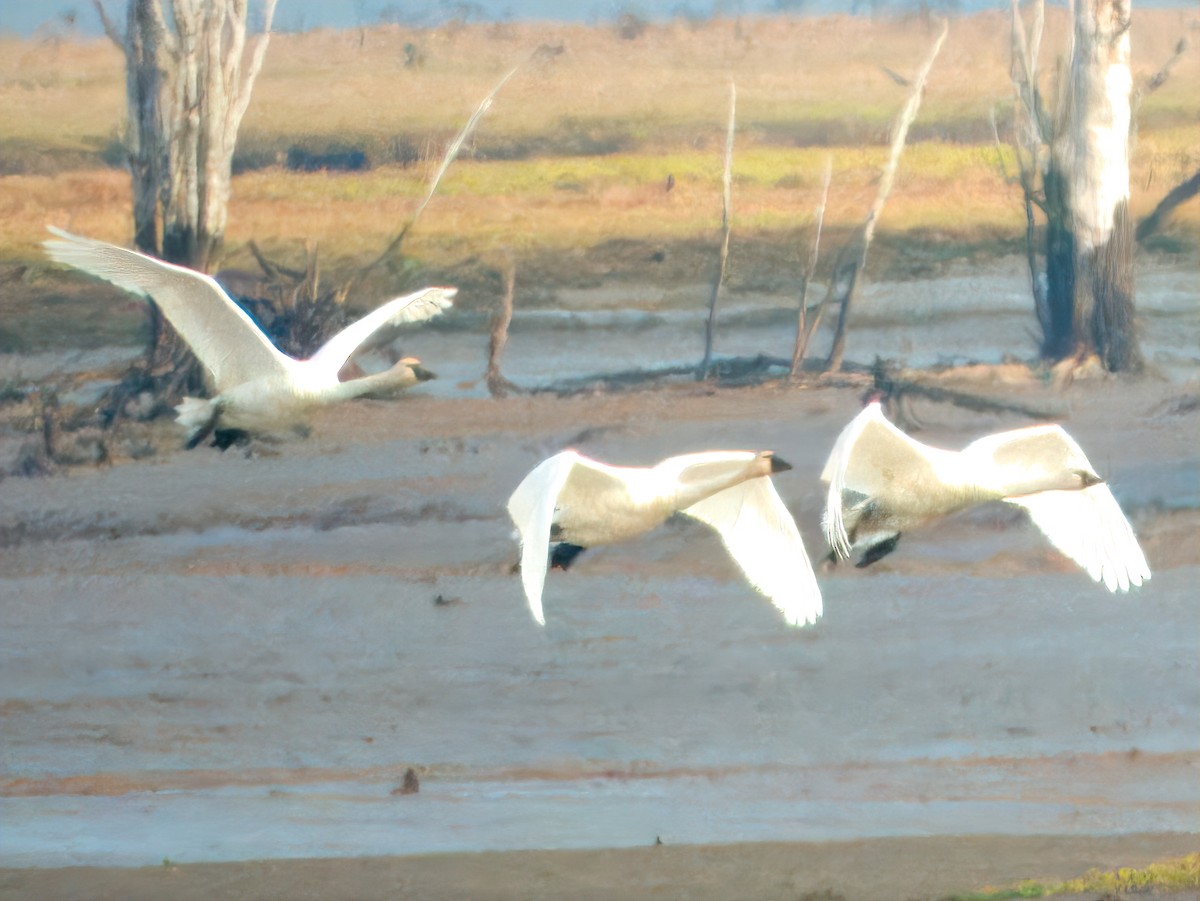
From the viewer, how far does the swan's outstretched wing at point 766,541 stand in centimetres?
424

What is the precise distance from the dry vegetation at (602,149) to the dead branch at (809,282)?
0.03 metres

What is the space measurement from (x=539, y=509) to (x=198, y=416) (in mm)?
1353

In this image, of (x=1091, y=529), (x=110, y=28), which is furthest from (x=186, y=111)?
(x=1091, y=529)

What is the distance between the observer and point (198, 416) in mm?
4496

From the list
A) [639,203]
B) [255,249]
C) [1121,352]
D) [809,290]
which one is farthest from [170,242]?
[1121,352]

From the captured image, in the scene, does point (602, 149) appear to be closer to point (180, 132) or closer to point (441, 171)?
point (441, 171)

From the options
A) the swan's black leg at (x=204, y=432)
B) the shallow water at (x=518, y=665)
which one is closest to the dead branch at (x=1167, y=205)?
the shallow water at (x=518, y=665)

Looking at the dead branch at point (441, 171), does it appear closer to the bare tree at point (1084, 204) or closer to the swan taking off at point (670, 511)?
the swan taking off at point (670, 511)

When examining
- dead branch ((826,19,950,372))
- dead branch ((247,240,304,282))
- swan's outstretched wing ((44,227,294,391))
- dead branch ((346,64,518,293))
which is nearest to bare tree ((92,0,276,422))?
dead branch ((247,240,304,282))

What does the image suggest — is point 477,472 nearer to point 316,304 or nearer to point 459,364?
point 459,364

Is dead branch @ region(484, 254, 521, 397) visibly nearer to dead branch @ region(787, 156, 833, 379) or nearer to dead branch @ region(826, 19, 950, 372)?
dead branch @ region(787, 156, 833, 379)

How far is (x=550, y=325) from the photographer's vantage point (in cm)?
476

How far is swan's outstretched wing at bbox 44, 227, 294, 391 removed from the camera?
154 inches

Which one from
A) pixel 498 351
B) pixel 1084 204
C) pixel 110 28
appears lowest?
pixel 498 351
